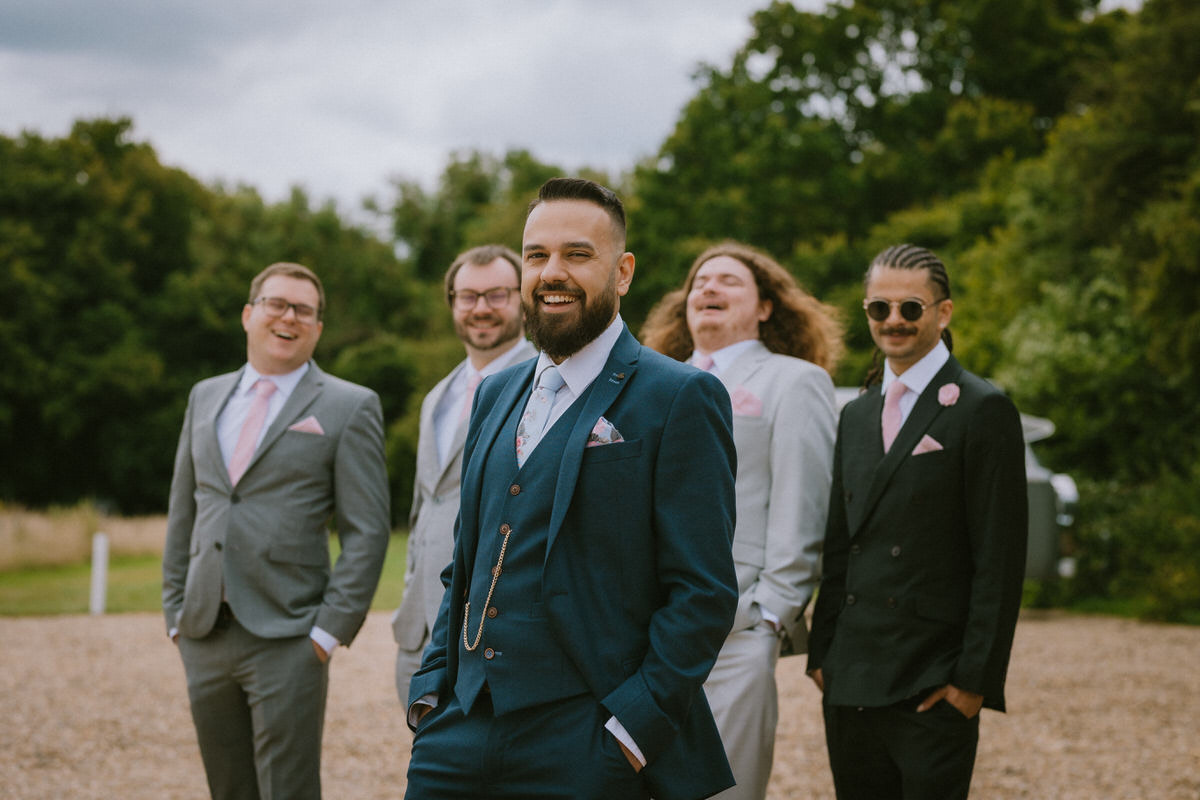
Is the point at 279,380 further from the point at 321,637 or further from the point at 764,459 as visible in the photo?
the point at 764,459

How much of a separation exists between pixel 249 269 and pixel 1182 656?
3179cm

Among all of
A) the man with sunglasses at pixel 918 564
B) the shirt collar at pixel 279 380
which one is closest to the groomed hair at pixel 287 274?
the shirt collar at pixel 279 380

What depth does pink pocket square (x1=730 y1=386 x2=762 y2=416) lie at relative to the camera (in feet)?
14.3

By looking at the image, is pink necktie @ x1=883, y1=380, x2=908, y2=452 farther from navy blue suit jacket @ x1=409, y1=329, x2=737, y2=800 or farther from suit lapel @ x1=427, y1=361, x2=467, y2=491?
suit lapel @ x1=427, y1=361, x2=467, y2=491

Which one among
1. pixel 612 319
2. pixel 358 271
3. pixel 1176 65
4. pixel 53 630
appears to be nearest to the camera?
pixel 612 319

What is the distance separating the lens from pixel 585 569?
252cm

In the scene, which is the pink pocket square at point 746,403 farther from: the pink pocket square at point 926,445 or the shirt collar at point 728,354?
the pink pocket square at point 926,445

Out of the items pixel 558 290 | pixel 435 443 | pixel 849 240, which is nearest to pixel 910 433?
pixel 558 290

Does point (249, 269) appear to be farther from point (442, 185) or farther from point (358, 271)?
point (442, 185)

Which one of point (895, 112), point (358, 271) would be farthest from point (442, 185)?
point (895, 112)

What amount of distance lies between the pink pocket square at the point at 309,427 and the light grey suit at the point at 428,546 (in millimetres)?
448

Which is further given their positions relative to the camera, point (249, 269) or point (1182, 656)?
point (249, 269)

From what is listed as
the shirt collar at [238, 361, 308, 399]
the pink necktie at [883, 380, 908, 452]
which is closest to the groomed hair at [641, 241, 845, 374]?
the pink necktie at [883, 380, 908, 452]

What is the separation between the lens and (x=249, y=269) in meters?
36.9
